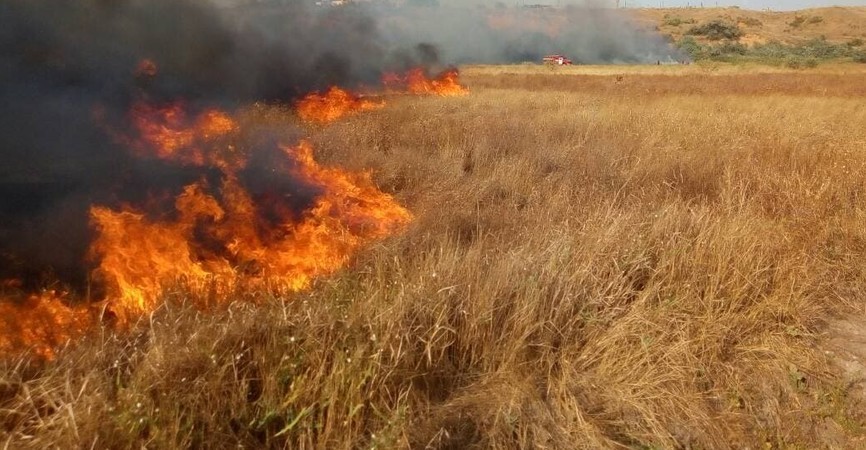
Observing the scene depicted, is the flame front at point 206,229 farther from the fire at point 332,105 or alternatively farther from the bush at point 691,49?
the bush at point 691,49

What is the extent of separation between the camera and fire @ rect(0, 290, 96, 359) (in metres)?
2.53

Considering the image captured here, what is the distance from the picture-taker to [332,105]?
39.0 feet

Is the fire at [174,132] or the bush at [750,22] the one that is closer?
the fire at [174,132]

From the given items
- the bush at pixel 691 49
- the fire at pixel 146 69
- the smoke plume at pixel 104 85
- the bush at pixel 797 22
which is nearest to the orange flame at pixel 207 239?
the smoke plume at pixel 104 85

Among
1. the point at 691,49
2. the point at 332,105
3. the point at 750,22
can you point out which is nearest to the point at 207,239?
the point at 332,105

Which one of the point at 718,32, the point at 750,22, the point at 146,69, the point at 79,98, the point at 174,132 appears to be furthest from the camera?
the point at 750,22

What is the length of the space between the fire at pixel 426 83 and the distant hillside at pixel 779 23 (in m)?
47.4

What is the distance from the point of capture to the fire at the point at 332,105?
36.8 ft

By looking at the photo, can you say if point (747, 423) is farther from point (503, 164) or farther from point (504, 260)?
point (503, 164)

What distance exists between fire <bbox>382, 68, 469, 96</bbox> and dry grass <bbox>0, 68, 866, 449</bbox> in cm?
1186

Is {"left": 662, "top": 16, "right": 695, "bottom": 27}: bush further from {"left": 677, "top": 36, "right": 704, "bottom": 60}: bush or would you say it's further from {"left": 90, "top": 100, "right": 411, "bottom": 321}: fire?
{"left": 90, "top": 100, "right": 411, "bottom": 321}: fire

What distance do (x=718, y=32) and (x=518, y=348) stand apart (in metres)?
67.3

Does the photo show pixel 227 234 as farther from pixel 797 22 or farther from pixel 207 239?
pixel 797 22

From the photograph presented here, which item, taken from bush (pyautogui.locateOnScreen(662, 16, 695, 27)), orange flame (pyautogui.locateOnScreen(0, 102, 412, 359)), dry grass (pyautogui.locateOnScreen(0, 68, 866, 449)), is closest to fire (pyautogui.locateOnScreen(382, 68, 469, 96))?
orange flame (pyautogui.locateOnScreen(0, 102, 412, 359))
